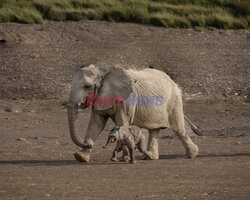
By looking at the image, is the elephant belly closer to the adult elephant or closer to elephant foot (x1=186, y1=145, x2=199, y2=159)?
the adult elephant

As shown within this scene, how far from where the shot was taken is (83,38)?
78.6 feet

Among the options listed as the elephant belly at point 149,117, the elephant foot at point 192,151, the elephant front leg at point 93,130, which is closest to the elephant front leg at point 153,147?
the elephant belly at point 149,117

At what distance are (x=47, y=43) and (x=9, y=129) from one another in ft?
25.6

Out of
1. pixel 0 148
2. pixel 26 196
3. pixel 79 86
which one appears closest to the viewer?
pixel 26 196

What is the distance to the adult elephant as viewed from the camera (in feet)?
38.1

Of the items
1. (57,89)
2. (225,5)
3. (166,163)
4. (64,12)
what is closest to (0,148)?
(166,163)

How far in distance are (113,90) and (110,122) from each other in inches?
227

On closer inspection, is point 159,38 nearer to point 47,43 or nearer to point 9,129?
point 47,43

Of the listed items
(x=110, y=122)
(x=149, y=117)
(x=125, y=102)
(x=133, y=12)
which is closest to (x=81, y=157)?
(x=125, y=102)

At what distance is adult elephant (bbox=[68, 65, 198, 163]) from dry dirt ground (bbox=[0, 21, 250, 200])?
1.62ft

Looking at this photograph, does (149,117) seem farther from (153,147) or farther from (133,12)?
(133,12)

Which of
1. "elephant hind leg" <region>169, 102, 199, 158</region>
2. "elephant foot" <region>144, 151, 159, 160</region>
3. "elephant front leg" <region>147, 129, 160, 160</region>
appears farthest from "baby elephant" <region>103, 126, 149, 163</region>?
"elephant hind leg" <region>169, 102, 199, 158</region>

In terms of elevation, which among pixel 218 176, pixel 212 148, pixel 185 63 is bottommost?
pixel 185 63

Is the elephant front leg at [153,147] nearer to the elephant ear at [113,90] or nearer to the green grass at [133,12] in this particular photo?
the elephant ear at [113,90]
